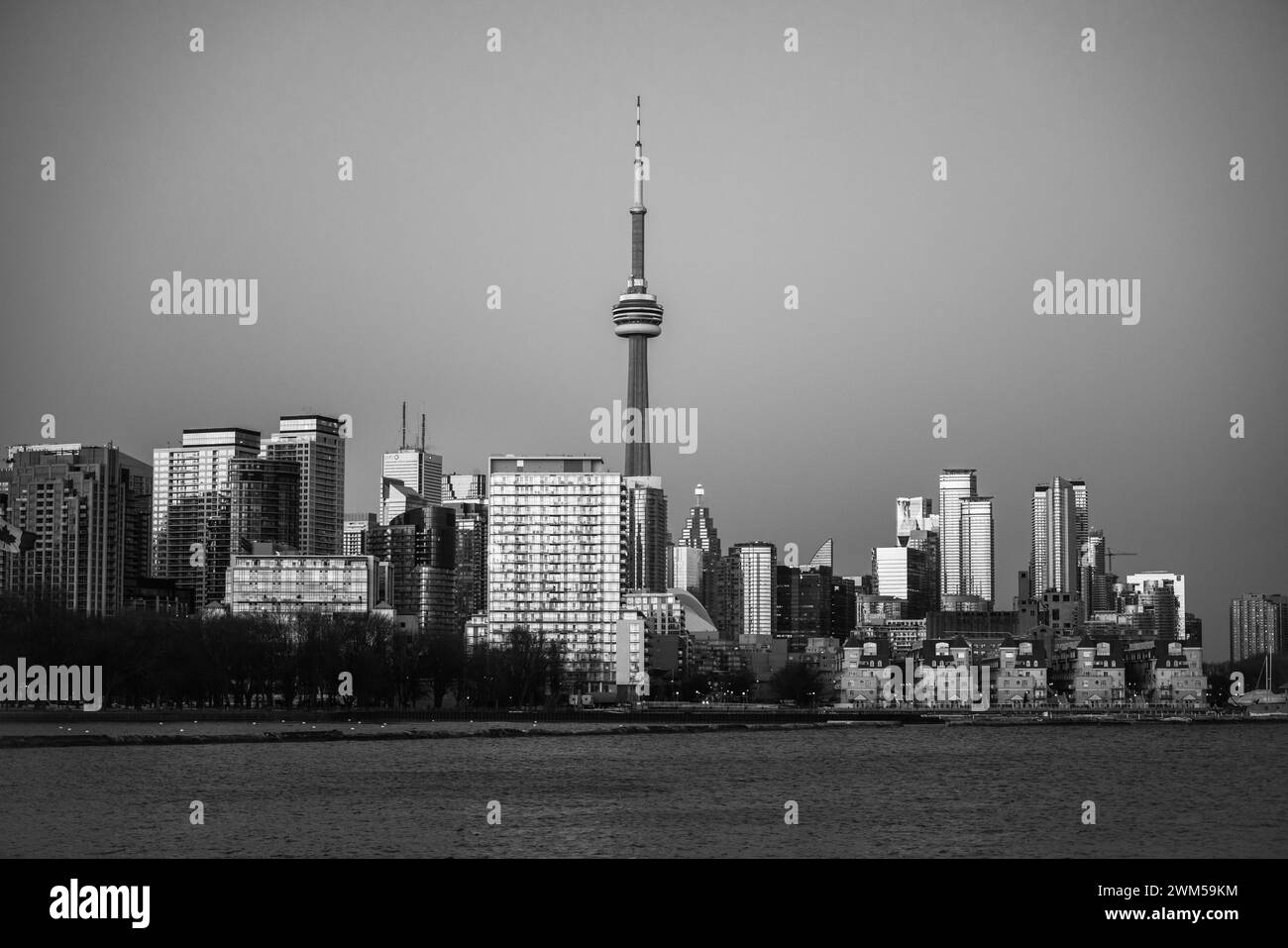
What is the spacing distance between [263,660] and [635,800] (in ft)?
268

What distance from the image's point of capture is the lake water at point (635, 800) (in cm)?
5375

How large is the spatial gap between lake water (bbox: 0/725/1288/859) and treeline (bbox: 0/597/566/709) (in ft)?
115

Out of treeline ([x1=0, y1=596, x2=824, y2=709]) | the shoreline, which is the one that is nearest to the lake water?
the shoreline

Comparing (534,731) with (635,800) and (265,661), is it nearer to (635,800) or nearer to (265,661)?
(265,661)

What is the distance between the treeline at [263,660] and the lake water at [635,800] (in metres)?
34.9

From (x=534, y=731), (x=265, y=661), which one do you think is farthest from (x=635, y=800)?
(x=265, y=661)

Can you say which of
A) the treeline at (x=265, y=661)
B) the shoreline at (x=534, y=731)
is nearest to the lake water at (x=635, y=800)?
the shoreline at (x=534, y=731)

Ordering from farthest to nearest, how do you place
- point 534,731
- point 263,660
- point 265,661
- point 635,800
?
point 265,661
point 263,660
point 534,731
point 635,800

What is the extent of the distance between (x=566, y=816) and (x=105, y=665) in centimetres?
8627

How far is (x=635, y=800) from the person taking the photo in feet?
229
